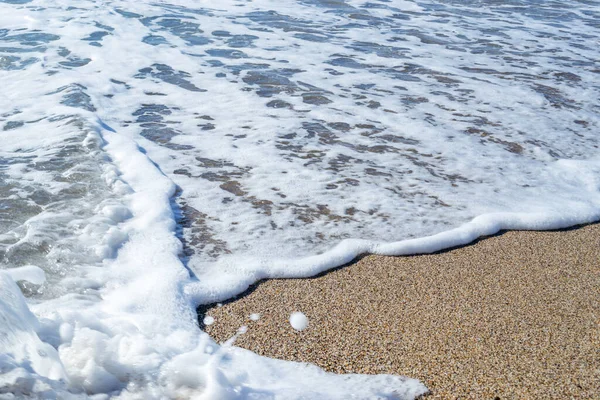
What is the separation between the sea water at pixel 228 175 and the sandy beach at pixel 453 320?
0.40 feet

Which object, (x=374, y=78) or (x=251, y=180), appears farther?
(x=374, y=78)

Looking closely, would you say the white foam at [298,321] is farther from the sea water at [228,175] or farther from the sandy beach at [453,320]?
the sea water at [228,175]

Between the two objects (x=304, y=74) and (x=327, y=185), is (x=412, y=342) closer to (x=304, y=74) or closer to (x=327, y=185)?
(x=327, y=185)

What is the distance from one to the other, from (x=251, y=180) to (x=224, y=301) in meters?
1.46

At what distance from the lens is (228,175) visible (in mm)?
4281

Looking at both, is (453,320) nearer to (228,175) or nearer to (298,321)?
(298,321)

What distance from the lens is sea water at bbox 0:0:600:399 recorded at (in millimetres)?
2299

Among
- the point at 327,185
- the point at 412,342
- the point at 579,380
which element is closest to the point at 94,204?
the point at 327,185

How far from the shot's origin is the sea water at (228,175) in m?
2.30

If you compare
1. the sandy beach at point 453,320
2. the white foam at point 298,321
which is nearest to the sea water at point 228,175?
the sandy beach at point 453,320

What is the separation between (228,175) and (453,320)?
212 cm

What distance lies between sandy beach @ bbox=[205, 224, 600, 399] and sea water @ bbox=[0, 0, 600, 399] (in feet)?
0.40

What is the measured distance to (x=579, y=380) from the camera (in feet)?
7.57

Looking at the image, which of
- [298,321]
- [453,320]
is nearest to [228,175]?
[298,321]
